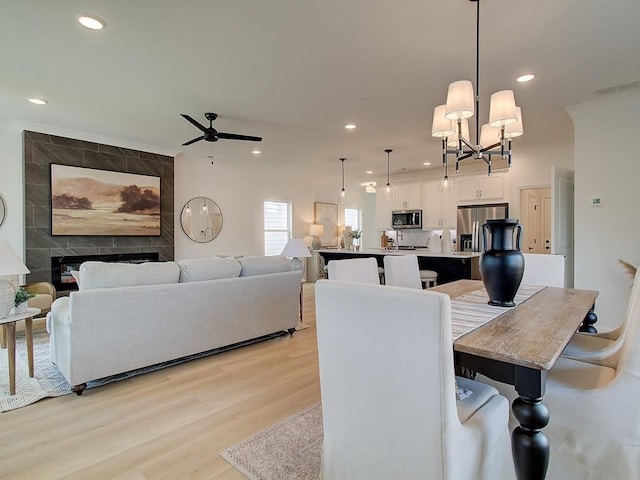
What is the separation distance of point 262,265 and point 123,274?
1.33m

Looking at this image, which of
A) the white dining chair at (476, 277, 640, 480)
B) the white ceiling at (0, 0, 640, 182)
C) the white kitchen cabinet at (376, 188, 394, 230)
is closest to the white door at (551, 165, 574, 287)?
the white ceiling at (0, 0, 640, 182)

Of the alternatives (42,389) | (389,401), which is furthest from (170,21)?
(42,389)

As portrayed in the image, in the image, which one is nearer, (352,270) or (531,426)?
(531,426)

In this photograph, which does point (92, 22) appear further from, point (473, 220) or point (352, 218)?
point (352, 218)

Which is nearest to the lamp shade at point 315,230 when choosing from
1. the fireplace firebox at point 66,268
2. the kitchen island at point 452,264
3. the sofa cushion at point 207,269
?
the kitchen island at point 452,264

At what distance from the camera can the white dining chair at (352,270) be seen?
2345 millimetres

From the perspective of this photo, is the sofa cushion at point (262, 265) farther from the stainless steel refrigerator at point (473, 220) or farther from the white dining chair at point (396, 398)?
the stainless steel refrigerator at point (473, 220)

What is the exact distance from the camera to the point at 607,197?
3684mm

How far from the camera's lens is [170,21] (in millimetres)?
2316

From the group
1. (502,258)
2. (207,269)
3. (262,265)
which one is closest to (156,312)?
(207,269)

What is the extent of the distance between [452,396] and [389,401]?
21 cm

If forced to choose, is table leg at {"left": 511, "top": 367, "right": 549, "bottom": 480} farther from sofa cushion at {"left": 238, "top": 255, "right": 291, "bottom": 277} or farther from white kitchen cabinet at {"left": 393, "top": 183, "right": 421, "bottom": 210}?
white kitchen cabinet at {"left": 393, "top": 183, "right": 421, "bottom": 210}

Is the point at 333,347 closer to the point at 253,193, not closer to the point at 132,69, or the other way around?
the point at 132,69

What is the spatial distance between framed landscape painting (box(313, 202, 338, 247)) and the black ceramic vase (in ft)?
22.2
